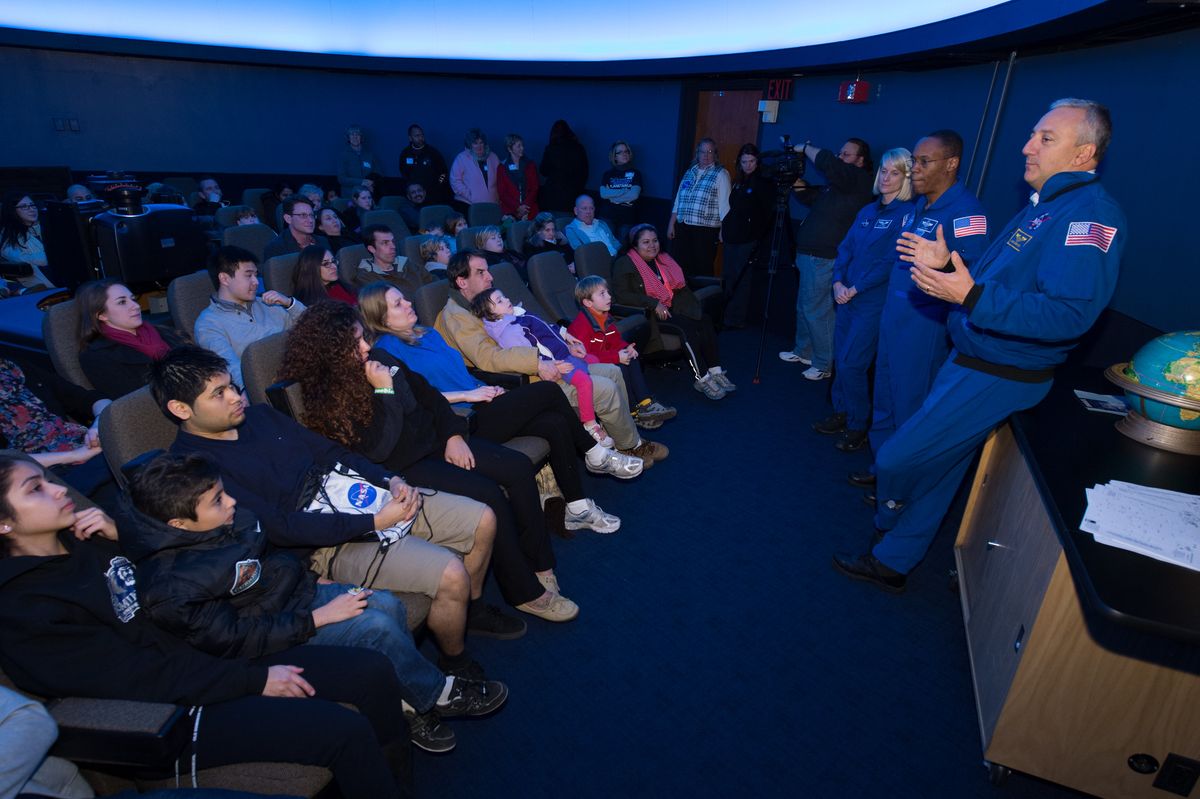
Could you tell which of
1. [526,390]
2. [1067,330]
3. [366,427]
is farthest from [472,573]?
[1067,330]

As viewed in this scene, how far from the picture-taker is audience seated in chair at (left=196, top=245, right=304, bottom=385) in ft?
9.69

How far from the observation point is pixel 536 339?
3410 mm

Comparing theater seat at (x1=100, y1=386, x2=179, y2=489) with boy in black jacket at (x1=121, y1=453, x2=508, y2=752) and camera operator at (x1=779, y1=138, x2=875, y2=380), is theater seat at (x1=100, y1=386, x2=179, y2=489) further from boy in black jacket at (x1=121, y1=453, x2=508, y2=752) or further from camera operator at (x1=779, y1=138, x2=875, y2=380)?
camera operator at (x1=779, y1=138, x2=875, y2=380)

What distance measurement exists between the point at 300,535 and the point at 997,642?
210 cm

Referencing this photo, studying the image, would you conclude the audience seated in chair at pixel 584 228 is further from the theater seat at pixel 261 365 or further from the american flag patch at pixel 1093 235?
the american flag patch at pixel 1093 235

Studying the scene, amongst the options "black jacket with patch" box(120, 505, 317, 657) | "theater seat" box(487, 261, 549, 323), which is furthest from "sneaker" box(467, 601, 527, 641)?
"theater seat" box(487, 261, 549, 323)

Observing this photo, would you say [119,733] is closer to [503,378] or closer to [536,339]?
[503,378]

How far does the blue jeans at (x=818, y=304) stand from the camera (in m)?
4.86

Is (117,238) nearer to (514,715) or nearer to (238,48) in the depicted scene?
(514,715)

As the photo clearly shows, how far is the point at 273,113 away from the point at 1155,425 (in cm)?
1038

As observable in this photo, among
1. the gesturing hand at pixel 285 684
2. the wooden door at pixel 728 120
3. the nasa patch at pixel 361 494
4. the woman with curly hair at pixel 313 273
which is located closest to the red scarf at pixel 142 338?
the woman with curly hair at pixel 313 273

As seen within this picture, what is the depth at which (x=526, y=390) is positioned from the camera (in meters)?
2.86

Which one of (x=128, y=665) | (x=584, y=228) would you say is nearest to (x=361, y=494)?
(x=128, y=665)

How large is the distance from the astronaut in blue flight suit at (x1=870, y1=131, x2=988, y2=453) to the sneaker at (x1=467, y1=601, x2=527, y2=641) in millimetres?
2095
